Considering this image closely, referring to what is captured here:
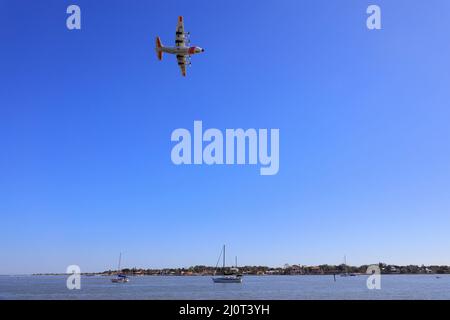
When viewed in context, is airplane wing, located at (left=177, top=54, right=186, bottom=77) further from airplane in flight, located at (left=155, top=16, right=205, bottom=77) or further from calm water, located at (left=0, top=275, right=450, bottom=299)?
calm water, located at (left=0, top=275, right=450, bottom=299)

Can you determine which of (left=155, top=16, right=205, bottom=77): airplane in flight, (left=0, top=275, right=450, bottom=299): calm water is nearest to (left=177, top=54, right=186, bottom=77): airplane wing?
(left=155, top=16, right=205, bottom=77): airplane in flight

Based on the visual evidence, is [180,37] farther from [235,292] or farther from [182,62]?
[235,292]

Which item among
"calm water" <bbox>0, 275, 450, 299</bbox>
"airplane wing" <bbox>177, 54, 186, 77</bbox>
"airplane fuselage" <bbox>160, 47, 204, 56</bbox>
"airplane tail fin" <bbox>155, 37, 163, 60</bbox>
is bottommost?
"calm water" <bbox>0, 275, 450, 299</bbox>

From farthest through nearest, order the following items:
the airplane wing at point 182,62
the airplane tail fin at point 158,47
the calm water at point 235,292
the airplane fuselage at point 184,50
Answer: the calm water at point 235,292, the airplane wing at point 182,62, the airplane tail fin at point 158,47, the airplane fuselage at point 184,50

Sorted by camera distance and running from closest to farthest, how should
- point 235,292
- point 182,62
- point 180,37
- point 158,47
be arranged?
point 180,37 < point 158,47 < point 182,62 < point 235,292

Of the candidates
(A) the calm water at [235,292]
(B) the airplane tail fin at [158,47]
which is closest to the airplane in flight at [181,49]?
(B) the airplane tail fin at [158,47]

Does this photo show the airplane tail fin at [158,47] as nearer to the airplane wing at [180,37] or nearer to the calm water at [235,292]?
the airplane wing at [180,37]

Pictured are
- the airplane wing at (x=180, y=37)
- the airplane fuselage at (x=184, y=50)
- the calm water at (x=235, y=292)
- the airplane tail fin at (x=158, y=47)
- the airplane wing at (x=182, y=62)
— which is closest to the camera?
the airplane wing at (x=180, y=37)

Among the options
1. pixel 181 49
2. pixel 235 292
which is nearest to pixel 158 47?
pixel 181 49
